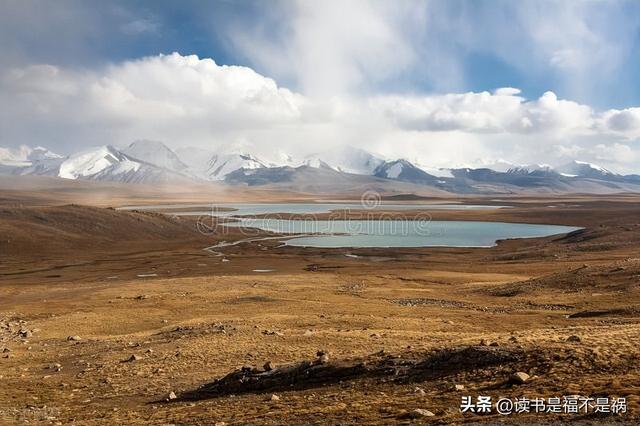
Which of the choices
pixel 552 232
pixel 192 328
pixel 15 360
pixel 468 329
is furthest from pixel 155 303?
pixel 552 232

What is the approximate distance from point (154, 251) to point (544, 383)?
109 metres

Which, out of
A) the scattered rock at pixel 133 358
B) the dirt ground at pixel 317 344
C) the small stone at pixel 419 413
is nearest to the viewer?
the small stone at pixel 419 413

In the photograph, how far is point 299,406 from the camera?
649 inches

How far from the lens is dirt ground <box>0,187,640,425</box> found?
16172 mm

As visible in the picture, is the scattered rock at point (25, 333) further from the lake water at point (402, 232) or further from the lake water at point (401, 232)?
the lake water at point (401, 232)

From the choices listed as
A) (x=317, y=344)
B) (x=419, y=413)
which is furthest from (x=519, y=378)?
(x=317, y=344)

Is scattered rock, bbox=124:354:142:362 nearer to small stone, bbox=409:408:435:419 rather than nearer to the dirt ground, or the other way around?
the dirt ground

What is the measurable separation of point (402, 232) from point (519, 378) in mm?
141310

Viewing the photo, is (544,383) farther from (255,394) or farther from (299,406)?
(255,394)

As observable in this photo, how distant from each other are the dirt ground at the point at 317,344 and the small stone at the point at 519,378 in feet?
0.16

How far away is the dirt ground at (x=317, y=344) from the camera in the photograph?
16.2 m

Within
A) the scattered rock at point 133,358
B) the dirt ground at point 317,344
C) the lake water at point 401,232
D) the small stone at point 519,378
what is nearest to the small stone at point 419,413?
the dirt ground at point 317,344

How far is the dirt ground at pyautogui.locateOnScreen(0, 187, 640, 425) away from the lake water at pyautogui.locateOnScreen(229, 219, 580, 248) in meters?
46.0

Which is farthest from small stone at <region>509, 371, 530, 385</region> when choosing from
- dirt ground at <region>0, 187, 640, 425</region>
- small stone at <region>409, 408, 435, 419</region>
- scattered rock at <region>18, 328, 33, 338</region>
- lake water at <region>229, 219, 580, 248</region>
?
lake water at <region>229, 219, 580, 248</region>
